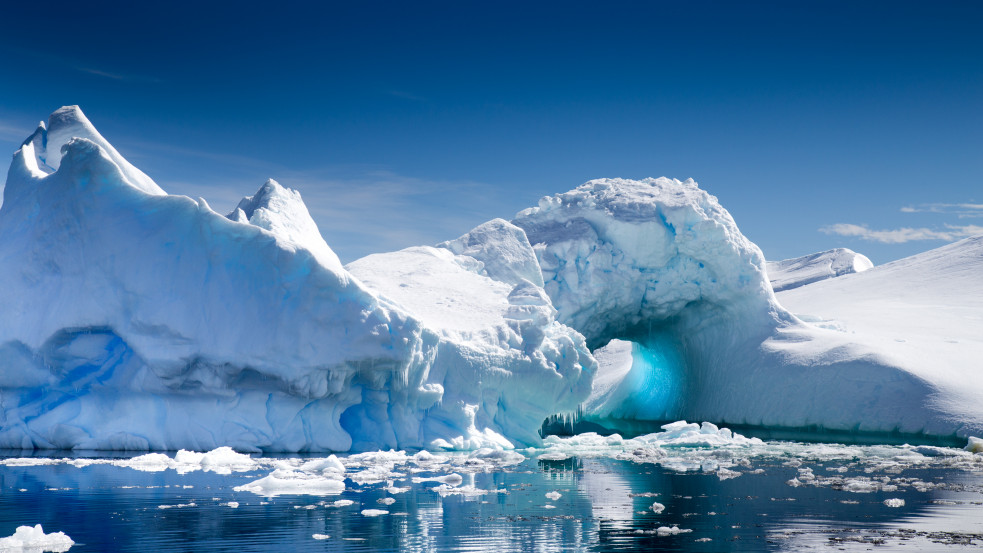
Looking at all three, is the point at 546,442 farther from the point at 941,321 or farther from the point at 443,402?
the point at 941,321

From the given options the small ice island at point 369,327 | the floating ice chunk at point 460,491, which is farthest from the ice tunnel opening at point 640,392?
the floating ice chunk at point 460,491

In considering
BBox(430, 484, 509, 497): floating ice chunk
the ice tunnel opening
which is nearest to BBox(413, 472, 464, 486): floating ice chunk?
BBox(430, 484, 509, 497): floating ice chunk

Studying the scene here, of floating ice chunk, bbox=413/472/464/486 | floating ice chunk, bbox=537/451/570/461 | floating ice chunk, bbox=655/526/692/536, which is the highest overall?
floating ice chunk, bbox=537/451/570/461

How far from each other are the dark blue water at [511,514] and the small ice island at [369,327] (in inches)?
146

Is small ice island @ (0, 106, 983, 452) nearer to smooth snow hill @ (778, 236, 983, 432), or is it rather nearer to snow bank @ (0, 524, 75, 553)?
smooth snow hill @ (778, 236, 983, 432)

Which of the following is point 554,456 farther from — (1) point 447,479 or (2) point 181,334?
(2) point 181,334

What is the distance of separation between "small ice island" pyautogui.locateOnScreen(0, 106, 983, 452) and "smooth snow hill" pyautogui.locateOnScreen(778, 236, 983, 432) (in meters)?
0.13

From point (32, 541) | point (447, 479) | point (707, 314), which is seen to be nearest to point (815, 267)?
point (707, 314)

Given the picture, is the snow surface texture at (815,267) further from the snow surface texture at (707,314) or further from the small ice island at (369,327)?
the small ice island at (369,327)

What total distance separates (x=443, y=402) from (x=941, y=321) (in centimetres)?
1927

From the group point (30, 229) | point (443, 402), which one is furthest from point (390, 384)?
point (30, 229)

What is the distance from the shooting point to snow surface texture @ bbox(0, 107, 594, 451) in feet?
58.9

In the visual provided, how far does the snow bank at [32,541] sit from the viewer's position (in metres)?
7.71

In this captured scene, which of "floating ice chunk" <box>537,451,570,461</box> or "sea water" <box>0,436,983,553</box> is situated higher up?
"floating ice chunk" <box>537,451,570,461</box>
